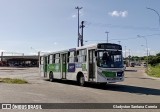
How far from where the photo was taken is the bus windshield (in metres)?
21.7

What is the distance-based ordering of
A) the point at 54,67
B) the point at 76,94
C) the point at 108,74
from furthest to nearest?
1. the point at 54,67
2. the point at 108,74
3. the point at 76,94

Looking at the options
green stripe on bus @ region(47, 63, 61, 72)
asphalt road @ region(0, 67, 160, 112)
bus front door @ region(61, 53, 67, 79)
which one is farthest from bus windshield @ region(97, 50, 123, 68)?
green stripe on bus @ region(47, 63, 61, 72)

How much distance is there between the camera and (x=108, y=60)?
2177cm

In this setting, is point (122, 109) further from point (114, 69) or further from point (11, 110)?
point (114, 69)

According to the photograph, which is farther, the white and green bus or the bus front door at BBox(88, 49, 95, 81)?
the bus front door at BBox(88, 49, 95, 81)

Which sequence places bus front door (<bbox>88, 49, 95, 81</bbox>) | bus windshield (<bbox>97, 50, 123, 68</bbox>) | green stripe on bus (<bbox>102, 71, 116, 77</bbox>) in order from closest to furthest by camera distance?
green stripe on bus (<bbox>102, 71, 116, 77</bbox>) → bus windshield (<bbox>97, 50, 123, 68</bbox>) → bus front door (<bbox>88, 49, 95, 81</bbox>)

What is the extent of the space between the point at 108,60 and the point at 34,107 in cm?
1020

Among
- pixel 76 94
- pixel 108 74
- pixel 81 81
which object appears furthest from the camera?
pixel 81 81

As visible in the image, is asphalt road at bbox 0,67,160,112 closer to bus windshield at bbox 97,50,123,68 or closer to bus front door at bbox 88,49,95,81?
bus front door at bbox 88,49,95,81

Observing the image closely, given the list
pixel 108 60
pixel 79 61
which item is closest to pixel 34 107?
pixel 108 60

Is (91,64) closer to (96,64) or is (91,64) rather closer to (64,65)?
(96,64)

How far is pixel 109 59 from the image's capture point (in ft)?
71.6

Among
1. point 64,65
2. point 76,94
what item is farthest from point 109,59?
point 64,65

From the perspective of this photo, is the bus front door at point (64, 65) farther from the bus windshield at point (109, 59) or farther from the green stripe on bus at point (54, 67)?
the bus windshield at point (109, 59)
